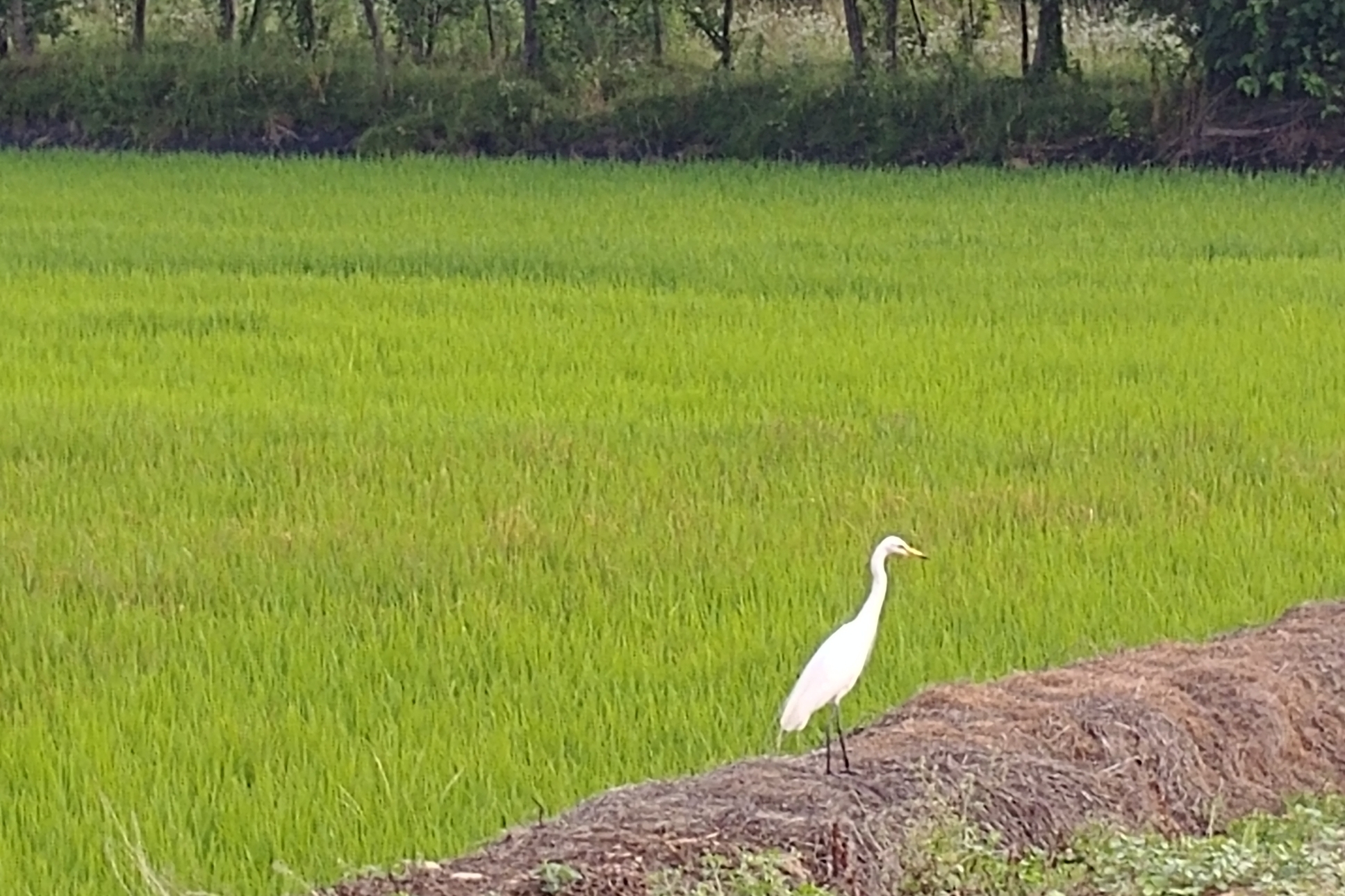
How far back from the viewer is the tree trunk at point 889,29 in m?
22.4

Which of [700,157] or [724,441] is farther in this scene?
[700,157]

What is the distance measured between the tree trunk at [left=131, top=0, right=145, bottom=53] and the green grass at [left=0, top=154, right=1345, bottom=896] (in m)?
10.3

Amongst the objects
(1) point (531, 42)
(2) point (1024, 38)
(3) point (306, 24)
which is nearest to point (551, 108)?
(1) point (531, 42)

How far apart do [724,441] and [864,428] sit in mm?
524

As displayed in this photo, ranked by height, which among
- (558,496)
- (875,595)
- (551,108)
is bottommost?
(558,496)

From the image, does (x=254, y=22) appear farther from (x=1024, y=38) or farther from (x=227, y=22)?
(x=1024, y=38)

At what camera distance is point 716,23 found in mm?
23438

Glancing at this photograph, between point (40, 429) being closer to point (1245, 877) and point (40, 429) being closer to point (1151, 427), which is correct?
point (1151, 427)

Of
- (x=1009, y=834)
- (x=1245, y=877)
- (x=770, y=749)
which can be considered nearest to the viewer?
(x=1245, y=877)

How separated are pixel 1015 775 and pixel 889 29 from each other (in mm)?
19203

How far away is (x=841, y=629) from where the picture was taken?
387 cm

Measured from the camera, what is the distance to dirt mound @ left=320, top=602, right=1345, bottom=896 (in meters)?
3.73

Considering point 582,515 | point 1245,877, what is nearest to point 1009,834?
point 1245,877

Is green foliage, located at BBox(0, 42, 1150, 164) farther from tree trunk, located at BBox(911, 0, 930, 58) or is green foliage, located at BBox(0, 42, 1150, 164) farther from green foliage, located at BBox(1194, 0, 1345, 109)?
tree trunk, located at BBox(911, 0, 930, 58)
